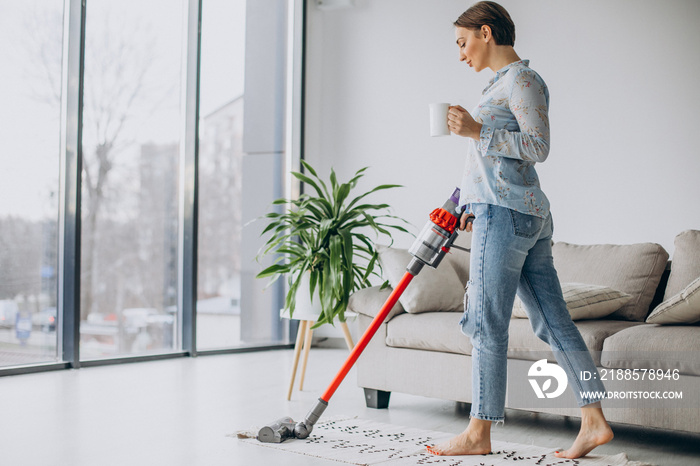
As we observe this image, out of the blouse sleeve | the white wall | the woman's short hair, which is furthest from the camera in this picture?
the white wall

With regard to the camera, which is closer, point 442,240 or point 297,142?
point 442,240

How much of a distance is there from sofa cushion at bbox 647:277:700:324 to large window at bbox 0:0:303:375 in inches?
116

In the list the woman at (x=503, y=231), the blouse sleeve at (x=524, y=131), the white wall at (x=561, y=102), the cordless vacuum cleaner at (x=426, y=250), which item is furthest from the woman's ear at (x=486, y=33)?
the white wall at (x=561, y=102)

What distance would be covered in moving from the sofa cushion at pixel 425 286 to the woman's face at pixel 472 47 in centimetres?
107

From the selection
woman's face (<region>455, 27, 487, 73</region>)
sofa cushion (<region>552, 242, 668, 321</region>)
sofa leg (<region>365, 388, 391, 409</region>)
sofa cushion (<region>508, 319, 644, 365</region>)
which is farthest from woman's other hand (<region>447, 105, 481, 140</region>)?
sofa leg (<region>365, 388, 391, 409</region>)

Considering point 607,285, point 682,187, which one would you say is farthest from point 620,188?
point 607,285

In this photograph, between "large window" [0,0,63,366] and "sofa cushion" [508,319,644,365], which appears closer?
"sofa cushion" [508,319,644,365]

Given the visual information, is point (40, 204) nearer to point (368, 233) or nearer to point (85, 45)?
point (85, 45)

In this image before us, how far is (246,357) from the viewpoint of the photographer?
176 inches

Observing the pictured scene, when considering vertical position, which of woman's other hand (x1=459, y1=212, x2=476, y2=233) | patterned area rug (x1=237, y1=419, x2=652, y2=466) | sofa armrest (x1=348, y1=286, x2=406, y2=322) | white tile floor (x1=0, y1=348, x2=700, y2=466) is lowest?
white tile floor (x1=0, y1=348, x2=700, y2=466)

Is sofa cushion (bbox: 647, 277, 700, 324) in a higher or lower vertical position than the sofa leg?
higher

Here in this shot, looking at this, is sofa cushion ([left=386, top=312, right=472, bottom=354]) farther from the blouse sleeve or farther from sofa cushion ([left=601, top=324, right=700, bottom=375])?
the blouse sleeve

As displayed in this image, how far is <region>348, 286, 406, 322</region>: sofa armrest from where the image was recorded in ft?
9.15

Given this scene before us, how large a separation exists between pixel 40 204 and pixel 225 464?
2416 millimetres
